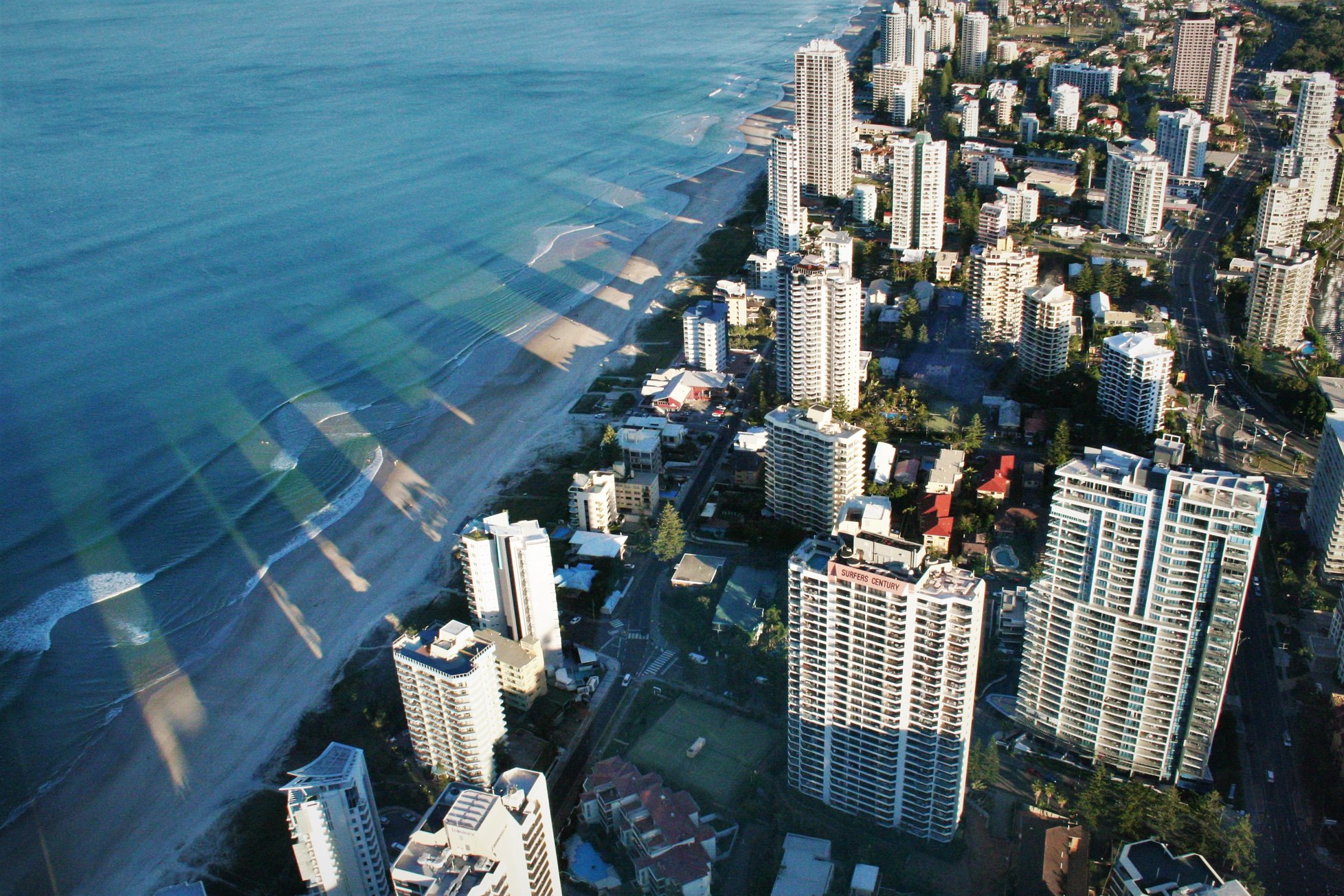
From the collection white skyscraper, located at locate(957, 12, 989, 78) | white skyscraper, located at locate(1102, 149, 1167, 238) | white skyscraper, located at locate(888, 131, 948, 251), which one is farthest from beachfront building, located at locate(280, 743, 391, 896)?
white skyscraper, located at locate(957, 12, 989, 78)

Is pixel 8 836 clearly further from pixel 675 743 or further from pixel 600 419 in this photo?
pixel 600 419

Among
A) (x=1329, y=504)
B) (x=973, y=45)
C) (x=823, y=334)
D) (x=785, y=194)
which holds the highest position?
(x=973, y=45)

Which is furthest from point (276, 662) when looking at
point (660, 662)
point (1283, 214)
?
point (1283, 214)

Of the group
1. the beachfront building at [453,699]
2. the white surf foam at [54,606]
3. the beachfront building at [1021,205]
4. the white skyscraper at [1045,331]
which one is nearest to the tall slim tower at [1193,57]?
the beachfront building at [1021,205]

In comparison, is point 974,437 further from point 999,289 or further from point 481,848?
point 481,848

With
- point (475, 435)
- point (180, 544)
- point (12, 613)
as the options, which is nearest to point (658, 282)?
point (475, 435)

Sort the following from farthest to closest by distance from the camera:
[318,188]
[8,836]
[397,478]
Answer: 1. [318,188]
2. [397,478]
3. [8,836]
